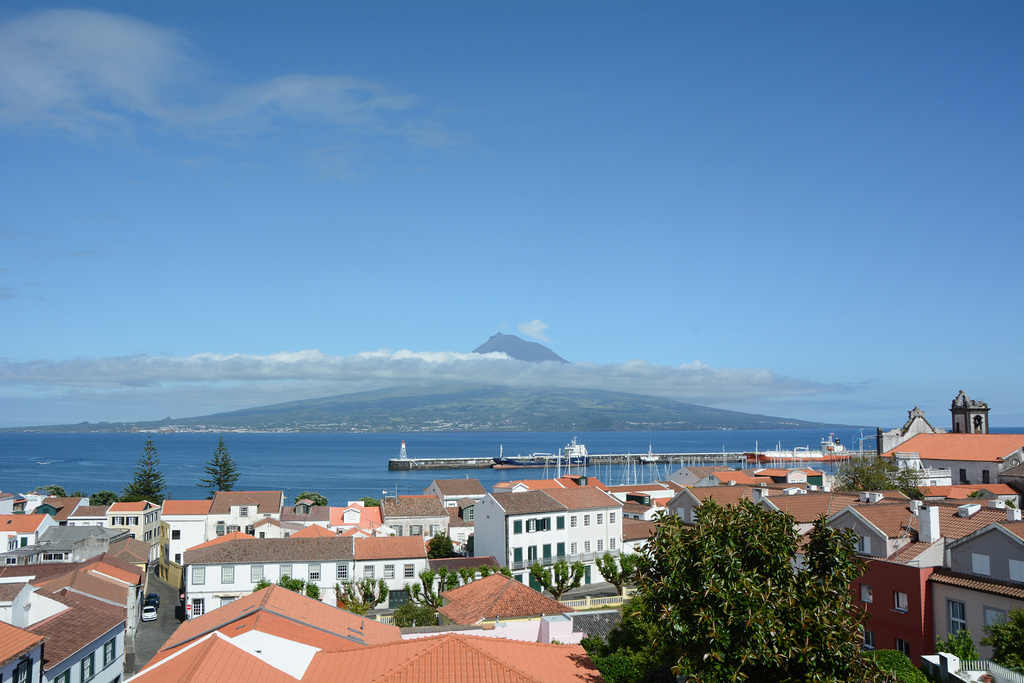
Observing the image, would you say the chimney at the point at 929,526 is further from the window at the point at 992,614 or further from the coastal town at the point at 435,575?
the window at the point at 992,614

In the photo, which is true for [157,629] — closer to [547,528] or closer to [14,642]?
[14,642]

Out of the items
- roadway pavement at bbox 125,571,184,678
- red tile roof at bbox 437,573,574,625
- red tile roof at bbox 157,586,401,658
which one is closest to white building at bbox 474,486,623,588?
red tile roof at bbox 437,573,574,625

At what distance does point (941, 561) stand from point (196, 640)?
75.3 feet

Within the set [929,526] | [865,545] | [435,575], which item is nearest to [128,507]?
[435,575]

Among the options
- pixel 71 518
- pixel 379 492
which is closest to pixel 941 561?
pixel 71 518

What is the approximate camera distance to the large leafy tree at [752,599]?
13422 millimetres

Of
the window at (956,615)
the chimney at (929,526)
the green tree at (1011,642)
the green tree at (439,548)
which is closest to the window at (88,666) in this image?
the green tree at (1011,642)

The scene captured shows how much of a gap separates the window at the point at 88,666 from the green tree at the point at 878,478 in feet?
153

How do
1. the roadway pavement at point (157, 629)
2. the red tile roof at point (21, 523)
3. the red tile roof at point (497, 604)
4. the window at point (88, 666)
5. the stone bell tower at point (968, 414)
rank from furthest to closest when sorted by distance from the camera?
the stone bell tower at point (968, 414)
the red tile roof at point (21, 523)
the roadway pavement at point (157, 629)
the red tile roof at point (497, 604)
the window at point (88, 666)

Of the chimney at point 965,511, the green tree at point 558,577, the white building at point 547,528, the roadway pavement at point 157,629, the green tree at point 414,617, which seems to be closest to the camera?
the chimney at point 965,511

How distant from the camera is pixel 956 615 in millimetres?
23312

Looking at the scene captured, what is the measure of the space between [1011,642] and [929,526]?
723 centimetres

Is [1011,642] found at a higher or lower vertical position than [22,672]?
higher

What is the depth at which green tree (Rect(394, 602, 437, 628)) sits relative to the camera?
36.6 meters
